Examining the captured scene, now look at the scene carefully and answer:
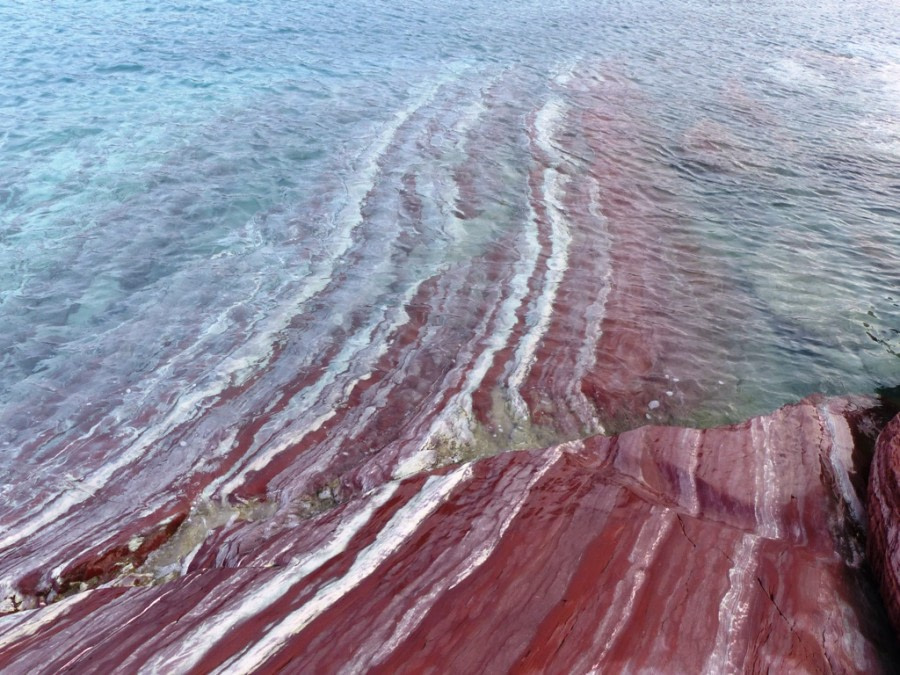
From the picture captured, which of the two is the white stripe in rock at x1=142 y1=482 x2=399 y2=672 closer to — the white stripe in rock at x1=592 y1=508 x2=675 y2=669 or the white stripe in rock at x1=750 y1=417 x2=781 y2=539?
the white stripe in rock at x1=592 y1=508 x2=675 y2=669

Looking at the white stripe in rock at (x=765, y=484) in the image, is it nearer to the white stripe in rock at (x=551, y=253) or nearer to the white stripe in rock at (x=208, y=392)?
the white stripe in rock at (x=551, y=253)

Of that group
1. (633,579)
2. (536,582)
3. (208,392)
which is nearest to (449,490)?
(536,582)

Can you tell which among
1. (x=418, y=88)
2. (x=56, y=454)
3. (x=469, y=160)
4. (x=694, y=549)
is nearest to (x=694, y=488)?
(x=694, y=549)

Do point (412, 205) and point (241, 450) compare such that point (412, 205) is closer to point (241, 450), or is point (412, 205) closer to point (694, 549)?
point (241, 450)

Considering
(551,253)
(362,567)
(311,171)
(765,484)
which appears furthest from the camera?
(311,171)

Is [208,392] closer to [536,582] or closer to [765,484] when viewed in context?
[536,582]

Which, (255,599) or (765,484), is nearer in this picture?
(255,599)

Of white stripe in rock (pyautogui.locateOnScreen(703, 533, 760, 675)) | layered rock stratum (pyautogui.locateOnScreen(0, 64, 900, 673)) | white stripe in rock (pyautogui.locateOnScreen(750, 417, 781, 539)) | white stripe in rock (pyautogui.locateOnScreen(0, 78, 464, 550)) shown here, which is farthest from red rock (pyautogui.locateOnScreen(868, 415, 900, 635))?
white stripe in rock (pyautogui.locateOnScreen(0, 78, 464, 550))
